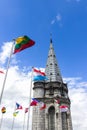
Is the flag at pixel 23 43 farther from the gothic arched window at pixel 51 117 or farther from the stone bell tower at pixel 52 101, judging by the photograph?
the gothic arched window at pixel 51 117

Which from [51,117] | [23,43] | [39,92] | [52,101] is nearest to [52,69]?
[39,92]

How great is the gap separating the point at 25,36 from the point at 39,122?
1735 inches

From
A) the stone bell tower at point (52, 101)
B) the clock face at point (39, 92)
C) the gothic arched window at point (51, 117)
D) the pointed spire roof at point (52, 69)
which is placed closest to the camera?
the stone bell tower at point (52, 101)

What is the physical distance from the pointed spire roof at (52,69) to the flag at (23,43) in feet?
171

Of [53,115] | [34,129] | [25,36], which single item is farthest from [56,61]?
[25,36]

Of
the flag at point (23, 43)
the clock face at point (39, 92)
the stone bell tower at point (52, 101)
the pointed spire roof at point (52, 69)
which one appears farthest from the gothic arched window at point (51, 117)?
the flag at point (23, 43)

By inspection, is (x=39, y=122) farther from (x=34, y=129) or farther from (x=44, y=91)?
(x=44, y=91)

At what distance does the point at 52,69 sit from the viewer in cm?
8175

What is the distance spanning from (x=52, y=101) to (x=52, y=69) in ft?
49.8

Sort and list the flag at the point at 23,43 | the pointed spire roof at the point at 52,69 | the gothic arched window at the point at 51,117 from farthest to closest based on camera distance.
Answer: the pointed spire roof at the point at 52,69
the gothic arched window at the point at 51,117
the flag at the point at 23,43

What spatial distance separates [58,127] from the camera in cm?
6500

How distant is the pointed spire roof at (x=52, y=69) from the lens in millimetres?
79550

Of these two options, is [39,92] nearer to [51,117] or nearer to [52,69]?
[51,117]

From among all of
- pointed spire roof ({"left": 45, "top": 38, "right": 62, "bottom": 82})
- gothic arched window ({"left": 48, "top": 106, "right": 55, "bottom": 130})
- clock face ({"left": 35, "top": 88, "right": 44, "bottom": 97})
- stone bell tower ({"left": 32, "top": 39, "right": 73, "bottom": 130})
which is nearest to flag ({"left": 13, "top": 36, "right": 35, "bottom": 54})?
stone bell tower ({"left": 32, "top": 39, "right": 73, "bottom": 130})
